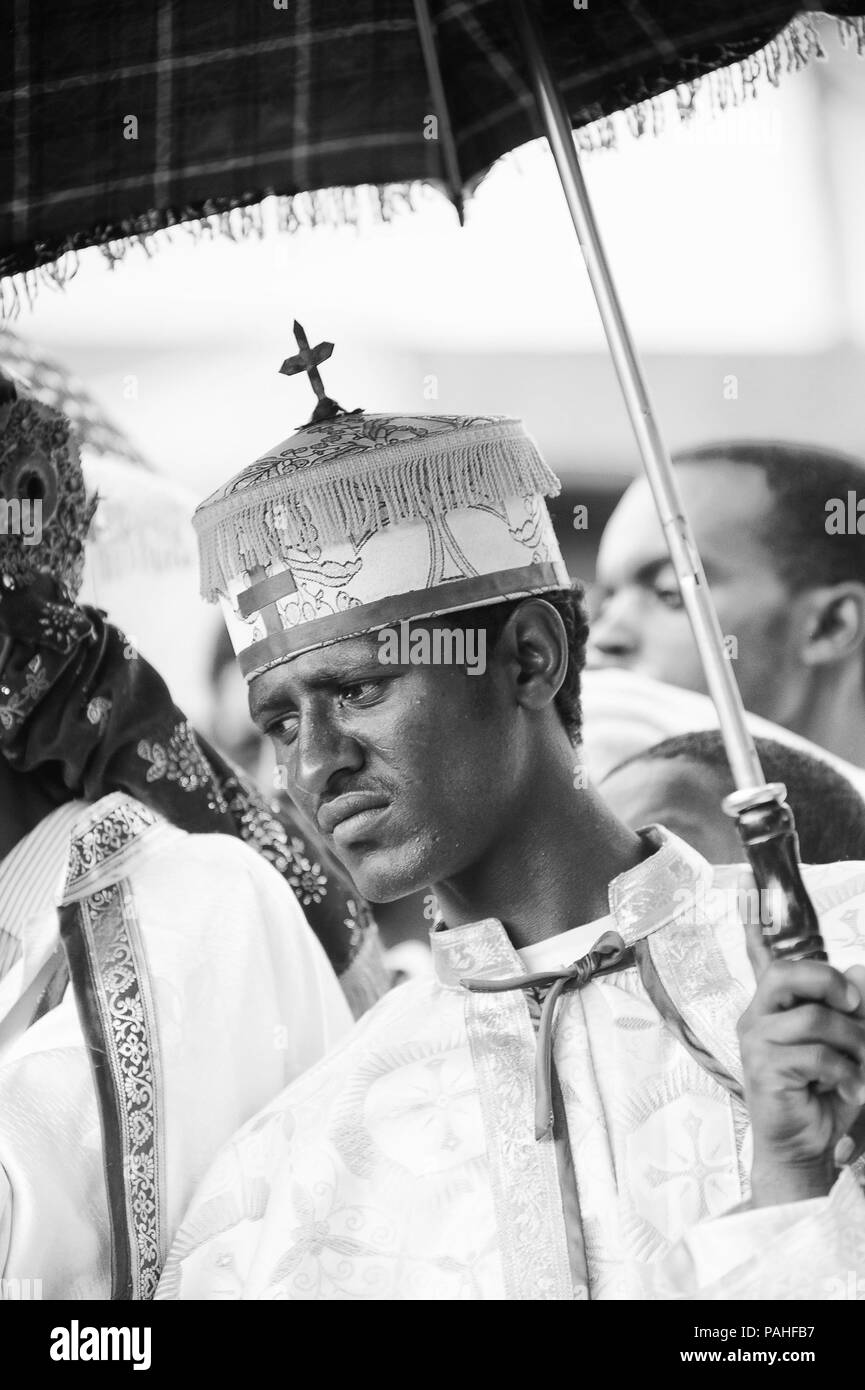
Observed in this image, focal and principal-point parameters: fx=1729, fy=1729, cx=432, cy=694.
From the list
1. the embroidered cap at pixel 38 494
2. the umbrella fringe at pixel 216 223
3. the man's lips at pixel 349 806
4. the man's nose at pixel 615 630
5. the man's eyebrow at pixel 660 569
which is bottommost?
the man's lips at pixel 349 806

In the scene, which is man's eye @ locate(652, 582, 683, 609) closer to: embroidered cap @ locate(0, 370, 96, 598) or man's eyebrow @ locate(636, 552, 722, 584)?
man's eyebrow @ locate(636, 552, 722, 584)

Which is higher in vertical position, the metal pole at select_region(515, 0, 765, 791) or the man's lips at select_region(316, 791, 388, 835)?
the metal pole at select_region(515, 0, 765, 791)

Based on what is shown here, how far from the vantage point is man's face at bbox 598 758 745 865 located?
3246mm

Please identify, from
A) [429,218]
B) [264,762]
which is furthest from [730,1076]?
[429,218]

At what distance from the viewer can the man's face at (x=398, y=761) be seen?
9.59ft

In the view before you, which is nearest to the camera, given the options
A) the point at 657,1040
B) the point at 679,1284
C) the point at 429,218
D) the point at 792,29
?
the point at 679,1284

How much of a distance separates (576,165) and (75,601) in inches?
51.0

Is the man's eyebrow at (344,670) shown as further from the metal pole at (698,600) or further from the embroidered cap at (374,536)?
the metal pole at (698,600)

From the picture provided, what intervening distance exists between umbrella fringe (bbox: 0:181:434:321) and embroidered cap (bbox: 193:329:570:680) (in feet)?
1.75

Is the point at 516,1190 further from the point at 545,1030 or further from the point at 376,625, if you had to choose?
the point at 376,625

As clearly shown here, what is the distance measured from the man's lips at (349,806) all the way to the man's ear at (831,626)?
0.89 meters

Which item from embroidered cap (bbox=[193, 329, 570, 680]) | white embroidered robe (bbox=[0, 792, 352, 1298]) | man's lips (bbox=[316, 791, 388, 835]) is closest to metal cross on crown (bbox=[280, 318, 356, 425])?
embroidered cap (bbox=[193, 329, 570, 680])

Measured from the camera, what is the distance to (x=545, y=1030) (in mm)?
2787

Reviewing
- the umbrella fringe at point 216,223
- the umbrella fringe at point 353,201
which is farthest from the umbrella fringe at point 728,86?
the umbrella fringe at point 216,223
